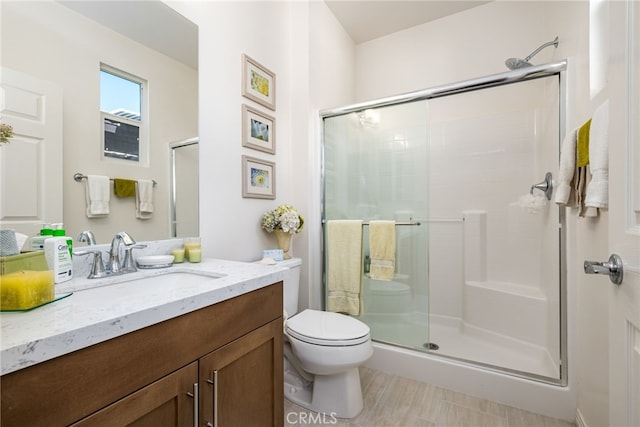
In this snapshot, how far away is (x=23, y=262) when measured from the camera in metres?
0.70

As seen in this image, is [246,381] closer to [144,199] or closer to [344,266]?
[144,199]

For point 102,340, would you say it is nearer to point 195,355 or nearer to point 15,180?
point 195,355

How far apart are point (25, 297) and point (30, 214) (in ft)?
1.39

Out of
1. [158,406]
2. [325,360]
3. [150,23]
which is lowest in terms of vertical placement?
[325,360]

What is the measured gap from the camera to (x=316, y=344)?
1362 millimetres

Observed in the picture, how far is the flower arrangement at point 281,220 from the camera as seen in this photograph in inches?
71.1

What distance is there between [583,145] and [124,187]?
72.8 inches

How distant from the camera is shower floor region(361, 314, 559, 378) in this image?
1.74 meters

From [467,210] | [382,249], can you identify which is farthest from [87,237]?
[467,210]

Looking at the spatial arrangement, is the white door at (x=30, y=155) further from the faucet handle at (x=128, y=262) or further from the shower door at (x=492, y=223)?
the shower door at (x=492, y=223)

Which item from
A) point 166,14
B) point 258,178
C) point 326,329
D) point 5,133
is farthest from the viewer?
point 258,178

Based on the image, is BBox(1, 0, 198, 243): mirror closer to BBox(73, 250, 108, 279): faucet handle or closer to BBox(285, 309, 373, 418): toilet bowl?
BBox(73, 250, 108, 279): faucet handle

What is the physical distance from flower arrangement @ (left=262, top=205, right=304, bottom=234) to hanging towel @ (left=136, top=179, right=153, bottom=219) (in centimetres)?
71

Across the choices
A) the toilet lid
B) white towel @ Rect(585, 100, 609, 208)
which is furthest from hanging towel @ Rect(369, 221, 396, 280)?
white towel @ Rect(585, 100, 609, 208)
